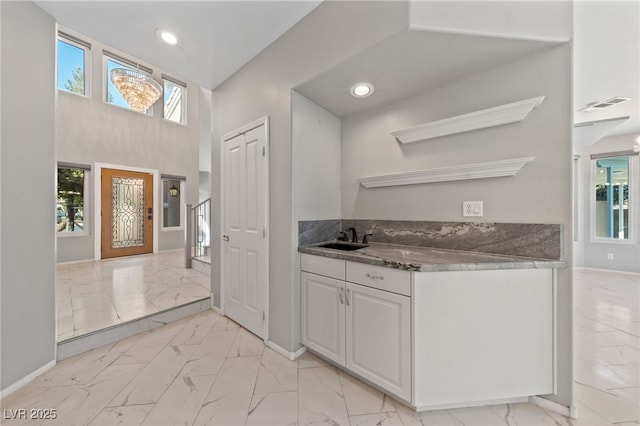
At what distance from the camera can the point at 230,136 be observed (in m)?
2.68

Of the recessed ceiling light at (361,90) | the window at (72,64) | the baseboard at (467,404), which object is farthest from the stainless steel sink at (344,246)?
the window at (72,64)

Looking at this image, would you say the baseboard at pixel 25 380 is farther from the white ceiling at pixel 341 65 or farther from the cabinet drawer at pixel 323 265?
the white ceiling at pixel 341 65

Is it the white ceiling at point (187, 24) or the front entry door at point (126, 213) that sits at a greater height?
the white ceiling at point (187, 24)

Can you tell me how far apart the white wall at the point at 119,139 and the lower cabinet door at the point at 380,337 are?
465 cm

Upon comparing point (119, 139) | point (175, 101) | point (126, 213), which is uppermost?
point (175, 101)

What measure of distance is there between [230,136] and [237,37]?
908 mm

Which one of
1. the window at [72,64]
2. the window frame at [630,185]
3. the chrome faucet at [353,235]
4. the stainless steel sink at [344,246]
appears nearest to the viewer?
the stainless steel sink at [344,246]

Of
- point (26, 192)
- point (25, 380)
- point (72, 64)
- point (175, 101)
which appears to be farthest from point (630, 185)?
point (72, 64)

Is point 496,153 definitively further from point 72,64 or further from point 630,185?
point 72,64

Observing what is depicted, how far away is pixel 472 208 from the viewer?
188 cm

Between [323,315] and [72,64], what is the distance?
6.96 metres

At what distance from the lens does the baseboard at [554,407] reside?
149cm

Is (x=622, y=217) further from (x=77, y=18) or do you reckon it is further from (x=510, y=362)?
(x=77, y=18)

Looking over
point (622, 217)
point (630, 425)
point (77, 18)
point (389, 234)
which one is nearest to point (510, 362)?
point (630, 425)
